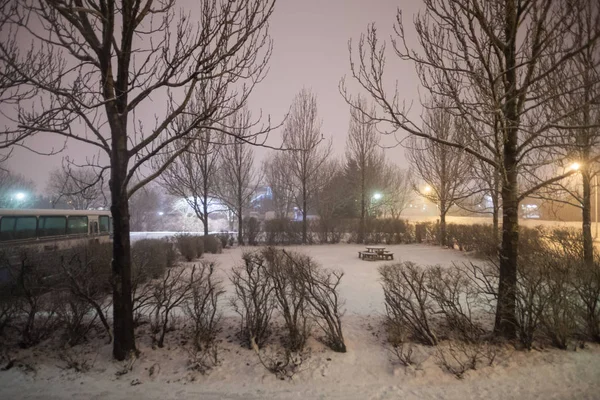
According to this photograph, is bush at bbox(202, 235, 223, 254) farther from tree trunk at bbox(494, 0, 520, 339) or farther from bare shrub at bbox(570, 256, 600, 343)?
bare shrub at bbox(570, 256, 600, 343)

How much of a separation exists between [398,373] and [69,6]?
225 inches

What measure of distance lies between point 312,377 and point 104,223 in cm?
1317

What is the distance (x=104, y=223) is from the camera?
44.3 feet

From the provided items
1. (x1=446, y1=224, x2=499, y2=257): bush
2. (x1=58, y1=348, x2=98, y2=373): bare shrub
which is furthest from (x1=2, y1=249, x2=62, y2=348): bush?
(x1=446, y1=224, x2=499, y2=257): bush

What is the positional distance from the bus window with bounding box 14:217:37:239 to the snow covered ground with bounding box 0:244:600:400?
644 centimetres

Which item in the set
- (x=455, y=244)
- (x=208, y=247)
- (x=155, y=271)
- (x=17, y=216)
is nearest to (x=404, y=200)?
(x=455, y=244)

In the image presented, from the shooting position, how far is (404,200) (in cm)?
3522

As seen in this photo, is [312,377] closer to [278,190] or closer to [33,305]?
[33,305]

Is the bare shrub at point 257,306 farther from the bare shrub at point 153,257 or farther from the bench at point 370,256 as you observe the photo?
the bench at point 370,256

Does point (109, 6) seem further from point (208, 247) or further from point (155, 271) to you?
point (208, 247)

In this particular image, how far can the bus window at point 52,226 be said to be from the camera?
9828mm

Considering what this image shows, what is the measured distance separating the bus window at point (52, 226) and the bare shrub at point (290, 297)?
29.8 feet

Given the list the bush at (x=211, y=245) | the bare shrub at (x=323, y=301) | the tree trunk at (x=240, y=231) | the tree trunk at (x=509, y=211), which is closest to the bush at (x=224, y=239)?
the tree trunk at (x=240, y=231)

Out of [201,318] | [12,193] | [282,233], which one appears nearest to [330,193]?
[282,233]
